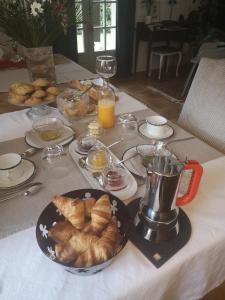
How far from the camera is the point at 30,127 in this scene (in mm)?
1013

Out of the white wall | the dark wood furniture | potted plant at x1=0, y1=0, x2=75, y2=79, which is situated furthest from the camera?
the white wall

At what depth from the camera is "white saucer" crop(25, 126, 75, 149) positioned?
2.86 feet

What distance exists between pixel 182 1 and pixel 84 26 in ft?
5.21

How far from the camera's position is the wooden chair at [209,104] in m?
1.06

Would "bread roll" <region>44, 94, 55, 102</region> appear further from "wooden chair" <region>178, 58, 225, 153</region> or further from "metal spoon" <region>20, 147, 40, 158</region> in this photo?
"wooden chair" <region>178, 58, 225, 153</region>

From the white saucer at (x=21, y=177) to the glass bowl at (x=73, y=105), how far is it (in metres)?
0.33

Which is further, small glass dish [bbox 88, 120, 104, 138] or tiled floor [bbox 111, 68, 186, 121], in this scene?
tiled floor [bbox 111, 68, 186, 121]

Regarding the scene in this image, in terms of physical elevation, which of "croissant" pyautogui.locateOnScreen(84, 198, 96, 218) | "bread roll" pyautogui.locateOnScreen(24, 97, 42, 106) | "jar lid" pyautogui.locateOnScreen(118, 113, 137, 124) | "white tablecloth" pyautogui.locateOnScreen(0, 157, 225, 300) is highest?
"bread roll" pyautogui.locateOnScreen(24, 97, 42, 106)

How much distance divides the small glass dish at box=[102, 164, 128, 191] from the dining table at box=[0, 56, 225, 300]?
0.04 m

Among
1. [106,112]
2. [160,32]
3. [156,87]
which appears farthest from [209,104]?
[160,32]

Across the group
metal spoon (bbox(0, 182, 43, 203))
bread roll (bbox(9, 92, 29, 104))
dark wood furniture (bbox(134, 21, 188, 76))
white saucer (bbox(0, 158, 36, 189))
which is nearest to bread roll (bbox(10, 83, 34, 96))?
bread roll (bbox(9, 92, 29, 104))

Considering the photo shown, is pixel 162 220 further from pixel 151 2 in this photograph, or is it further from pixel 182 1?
pixel 182 1

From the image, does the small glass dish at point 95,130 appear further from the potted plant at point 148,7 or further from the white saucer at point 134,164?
the potted plant at point 148,7

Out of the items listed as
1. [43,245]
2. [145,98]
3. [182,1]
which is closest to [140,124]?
[43,245]
